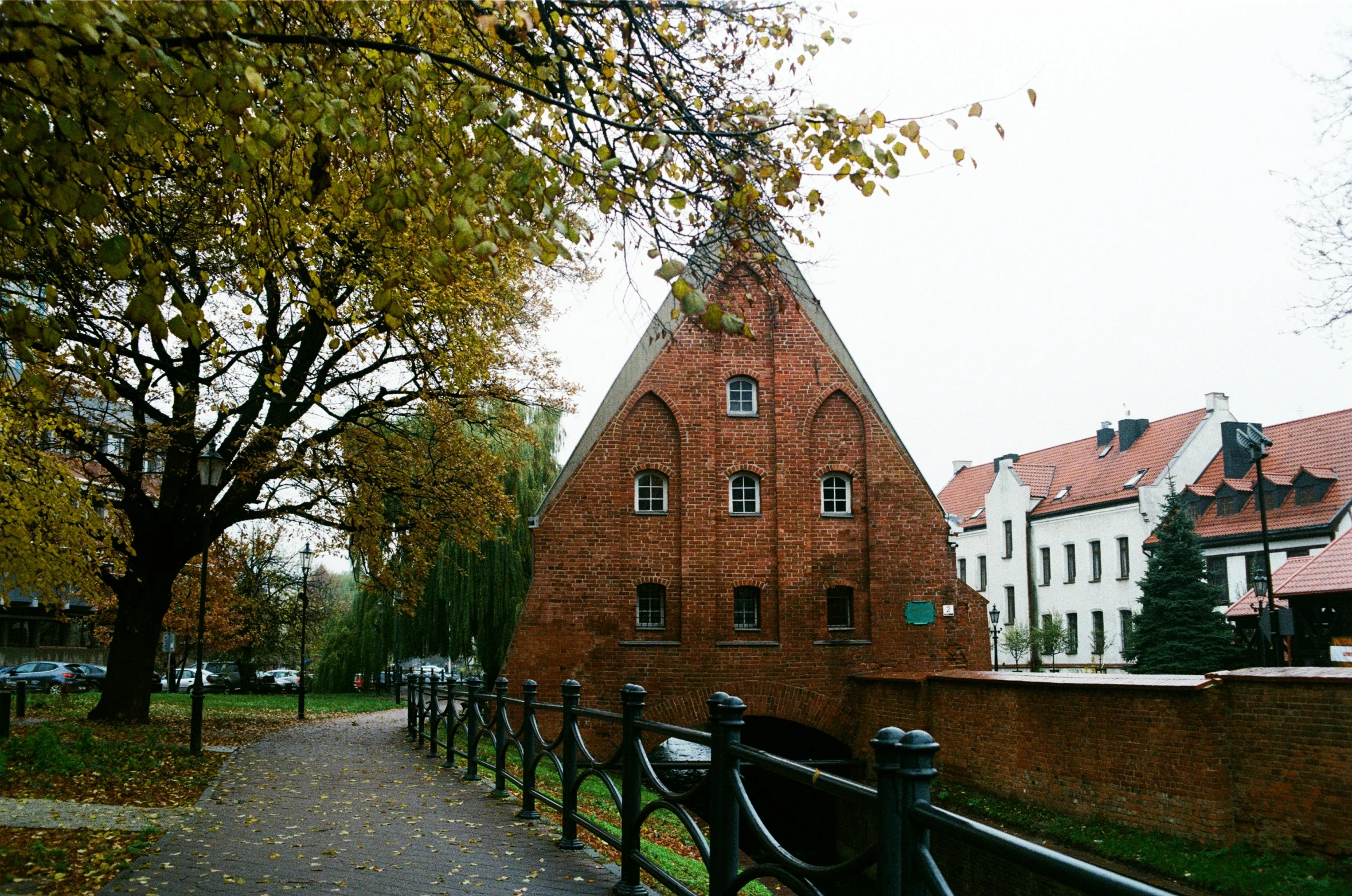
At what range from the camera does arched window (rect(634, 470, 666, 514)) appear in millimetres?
21344

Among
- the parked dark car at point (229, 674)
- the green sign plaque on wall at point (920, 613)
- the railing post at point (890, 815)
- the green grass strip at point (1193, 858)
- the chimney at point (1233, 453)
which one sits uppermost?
the chimney at point (1233, 453)

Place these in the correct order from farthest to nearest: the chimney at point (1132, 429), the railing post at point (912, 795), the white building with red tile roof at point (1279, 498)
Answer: the chimney at point (1132, 429) → the white building with red tile roof at point (1279, 498) → the railing post at point (912, 795)

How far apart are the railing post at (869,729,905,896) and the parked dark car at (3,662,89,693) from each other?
41672 millimetres

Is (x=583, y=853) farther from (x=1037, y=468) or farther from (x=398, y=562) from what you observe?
Result: (x=1037, y=468)

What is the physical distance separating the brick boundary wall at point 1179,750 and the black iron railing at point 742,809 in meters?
8.40

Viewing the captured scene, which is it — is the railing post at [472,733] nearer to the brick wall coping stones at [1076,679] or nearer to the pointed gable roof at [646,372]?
the brick wall coping stones at [1076,679]

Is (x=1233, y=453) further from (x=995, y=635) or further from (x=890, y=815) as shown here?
(x=890, y=815)

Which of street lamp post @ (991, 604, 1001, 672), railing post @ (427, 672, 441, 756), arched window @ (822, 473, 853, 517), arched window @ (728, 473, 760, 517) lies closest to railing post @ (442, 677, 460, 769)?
railing post @ (427, 672, 441, 756)

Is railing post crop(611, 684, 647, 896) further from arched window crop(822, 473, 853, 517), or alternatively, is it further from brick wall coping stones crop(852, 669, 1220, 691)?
arched window crop(822, 473, 853, 517)

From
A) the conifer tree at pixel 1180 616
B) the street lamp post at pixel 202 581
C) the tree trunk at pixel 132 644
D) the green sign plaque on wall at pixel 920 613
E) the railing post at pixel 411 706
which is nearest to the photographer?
the street lamp post at pixel 202 581

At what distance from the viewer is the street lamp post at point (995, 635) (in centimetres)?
3712

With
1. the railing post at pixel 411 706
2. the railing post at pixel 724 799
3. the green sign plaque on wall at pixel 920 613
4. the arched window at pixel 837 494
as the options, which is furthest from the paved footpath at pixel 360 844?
the green sign plaque on wall at pixel 920 613

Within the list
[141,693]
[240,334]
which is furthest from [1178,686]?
[141,693]

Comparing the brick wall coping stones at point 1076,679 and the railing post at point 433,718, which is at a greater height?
the brick wall coping stones at point 1076,679
